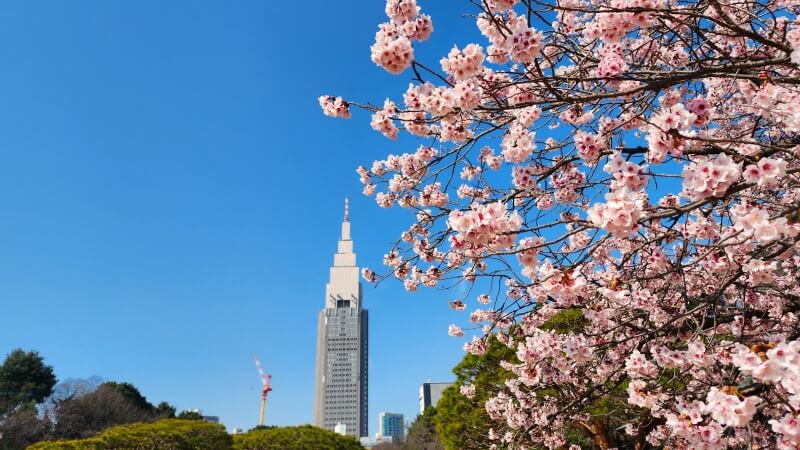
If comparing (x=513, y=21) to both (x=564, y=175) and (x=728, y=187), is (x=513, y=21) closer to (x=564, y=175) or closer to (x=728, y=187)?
(x=564, y=175)

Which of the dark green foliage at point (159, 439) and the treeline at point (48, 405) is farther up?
the treeline at point (48, 405)

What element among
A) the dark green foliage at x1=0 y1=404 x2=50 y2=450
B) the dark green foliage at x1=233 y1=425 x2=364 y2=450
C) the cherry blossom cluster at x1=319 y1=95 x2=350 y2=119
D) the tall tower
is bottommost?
the dark green foliage at x1=233 y1=425 x2=364 y2=450

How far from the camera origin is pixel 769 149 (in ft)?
7.35

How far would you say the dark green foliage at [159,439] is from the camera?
1436 cm

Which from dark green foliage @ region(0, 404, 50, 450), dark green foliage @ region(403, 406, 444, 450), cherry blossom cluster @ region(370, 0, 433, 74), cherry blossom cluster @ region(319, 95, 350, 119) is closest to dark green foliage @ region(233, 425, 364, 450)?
dark green foliage @ region(403, 406, 444, 450)

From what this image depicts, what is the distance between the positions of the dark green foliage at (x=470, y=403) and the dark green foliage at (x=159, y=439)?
773 cm

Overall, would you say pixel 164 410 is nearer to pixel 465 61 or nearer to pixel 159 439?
pixel 159 439

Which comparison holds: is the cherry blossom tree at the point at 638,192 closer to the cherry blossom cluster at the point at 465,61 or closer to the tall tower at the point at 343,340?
the cherry blossom cluster at the point at 465,61

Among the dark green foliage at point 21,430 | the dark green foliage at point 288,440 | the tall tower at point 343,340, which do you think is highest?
the tall tower at point 343,340

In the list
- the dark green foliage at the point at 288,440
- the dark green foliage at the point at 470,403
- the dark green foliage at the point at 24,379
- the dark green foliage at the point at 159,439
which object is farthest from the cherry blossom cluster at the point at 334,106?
the dark green foliage at the point at 24,379

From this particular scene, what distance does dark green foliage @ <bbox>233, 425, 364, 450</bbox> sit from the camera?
17.6 metres

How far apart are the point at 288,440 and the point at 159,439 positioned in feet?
13.6

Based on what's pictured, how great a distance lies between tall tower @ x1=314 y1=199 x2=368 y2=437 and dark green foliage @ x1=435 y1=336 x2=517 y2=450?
69.8 m

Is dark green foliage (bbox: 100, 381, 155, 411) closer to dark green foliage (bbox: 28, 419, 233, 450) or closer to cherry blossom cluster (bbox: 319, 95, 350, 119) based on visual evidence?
dark green foliage (bbox: 28, 419, 233, 450)
